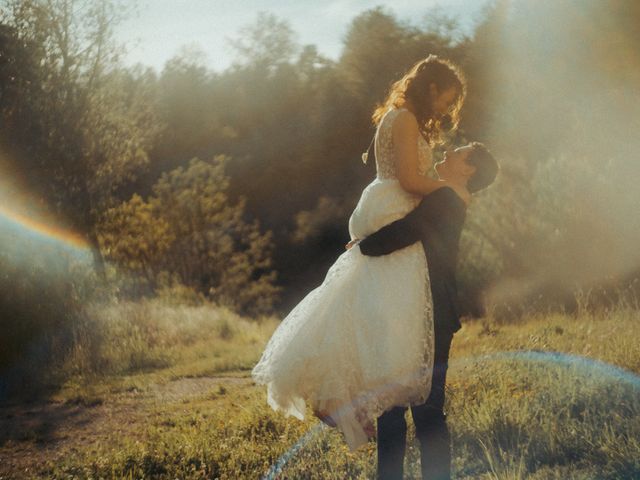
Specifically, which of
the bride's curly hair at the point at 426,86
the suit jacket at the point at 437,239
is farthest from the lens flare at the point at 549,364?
the bride's curly hair at the point at 426,86

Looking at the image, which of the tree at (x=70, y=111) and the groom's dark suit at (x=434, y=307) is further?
the tree at (x=70, y=111)

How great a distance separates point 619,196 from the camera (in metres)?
10.2

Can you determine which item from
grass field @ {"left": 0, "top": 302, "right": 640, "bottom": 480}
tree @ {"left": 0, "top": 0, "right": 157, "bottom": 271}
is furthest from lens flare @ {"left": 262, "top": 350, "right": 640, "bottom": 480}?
tree @ {"left": 0, "top": 0, "right": 157, "bottom": 271}

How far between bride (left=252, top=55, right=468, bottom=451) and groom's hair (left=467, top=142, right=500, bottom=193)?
0.09 m

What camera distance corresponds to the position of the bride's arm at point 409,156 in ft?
10.2

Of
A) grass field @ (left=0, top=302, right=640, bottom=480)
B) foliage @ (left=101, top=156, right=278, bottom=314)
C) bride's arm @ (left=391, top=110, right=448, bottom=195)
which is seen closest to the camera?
bride's arm @ (left=391, top=110, right=448, bottom=195)

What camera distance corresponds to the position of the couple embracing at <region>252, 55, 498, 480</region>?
3115mm

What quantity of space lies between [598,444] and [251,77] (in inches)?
969

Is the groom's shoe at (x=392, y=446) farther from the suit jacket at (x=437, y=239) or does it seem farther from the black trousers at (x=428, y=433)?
the suit jacket at (x=437, y=239)

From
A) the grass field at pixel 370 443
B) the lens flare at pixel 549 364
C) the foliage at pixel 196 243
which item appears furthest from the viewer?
the foliage at pixel 196 243

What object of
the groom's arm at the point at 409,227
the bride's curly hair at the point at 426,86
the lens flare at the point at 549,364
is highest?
the bride's curly hair at the point at 426,86

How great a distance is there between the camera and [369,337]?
317 cm

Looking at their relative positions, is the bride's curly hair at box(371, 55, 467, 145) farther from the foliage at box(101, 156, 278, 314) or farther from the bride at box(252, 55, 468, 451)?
the foliage at box(101, 156, 278, 314)

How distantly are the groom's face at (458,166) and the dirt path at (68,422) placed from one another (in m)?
3.40
